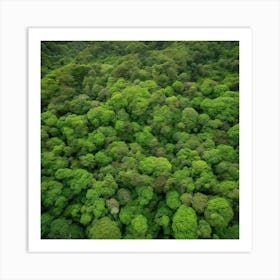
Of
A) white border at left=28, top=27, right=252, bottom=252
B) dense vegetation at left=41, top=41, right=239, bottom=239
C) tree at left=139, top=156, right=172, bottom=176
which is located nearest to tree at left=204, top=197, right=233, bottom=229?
dense vegetation at left=41, top=41, right=239, bottom=239

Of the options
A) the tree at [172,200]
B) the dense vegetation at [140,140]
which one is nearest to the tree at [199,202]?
the dense vegetation at [140,140]

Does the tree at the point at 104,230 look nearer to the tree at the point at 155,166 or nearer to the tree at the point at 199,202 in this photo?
the tree at the point at 155,166

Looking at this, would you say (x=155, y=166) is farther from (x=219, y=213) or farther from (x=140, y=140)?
(x=219, y=213)

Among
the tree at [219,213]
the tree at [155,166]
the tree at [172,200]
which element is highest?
the tree at [155,166]

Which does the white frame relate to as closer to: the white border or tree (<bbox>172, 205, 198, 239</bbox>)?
the white border
